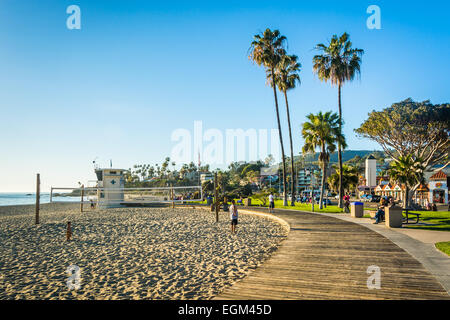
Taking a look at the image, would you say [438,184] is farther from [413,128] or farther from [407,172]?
[407,172]

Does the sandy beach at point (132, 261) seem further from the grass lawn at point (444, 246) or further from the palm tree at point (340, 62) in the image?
the palm tree at point (340, 62)

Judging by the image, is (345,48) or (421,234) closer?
(421,234)

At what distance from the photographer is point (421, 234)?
1302 centimetres

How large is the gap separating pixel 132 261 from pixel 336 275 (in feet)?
21.7

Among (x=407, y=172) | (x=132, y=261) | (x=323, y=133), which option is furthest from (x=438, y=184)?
(x=132, y=261)

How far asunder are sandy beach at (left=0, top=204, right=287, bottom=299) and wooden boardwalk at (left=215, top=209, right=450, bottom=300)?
965 millimetres

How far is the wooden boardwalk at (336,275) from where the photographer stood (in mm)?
5719

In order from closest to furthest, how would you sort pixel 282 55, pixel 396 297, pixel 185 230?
pixel 396 297 < pixel 185 230 < pixel 282 55

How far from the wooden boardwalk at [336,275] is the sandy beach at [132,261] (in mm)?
965

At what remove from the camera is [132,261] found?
1002 centimetres

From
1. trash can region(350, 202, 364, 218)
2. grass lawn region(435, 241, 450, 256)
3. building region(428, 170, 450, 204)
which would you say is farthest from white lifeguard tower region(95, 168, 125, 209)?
building region(428, 170, 450, 204)
